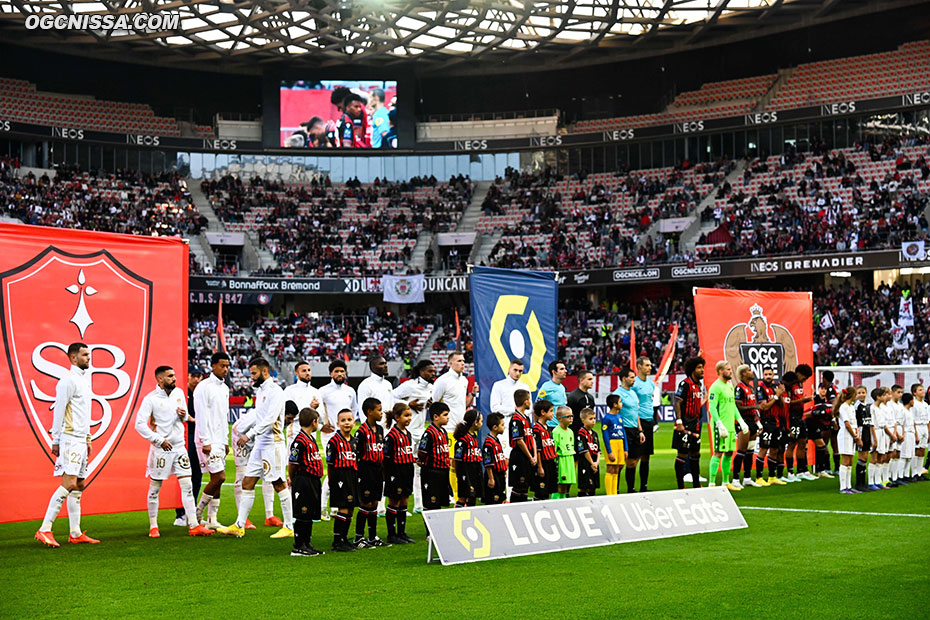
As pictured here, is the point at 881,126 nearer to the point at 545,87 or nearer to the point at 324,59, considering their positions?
the point at 545,87

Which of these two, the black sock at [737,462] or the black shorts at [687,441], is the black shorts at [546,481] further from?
the black sock at [737,462]

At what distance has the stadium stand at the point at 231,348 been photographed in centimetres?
4819

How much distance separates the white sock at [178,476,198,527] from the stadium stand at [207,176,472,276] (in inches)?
1731

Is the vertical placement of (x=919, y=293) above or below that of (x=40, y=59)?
below

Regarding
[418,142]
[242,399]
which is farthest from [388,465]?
[418,142]

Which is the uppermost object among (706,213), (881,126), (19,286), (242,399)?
(881,126)

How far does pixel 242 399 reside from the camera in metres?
44.0

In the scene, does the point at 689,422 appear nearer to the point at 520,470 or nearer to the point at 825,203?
the point at 520,470

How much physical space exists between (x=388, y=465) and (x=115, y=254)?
429cm

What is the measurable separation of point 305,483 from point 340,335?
148 feet

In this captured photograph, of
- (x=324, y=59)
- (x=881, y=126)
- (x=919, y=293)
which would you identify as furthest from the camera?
(x=324, y=59)

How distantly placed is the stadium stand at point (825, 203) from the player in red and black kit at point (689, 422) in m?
32.0

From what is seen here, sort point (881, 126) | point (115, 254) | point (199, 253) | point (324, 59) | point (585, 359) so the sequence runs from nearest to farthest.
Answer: point (115, 254), point (585, 359), point (881, 126), point (199, 253), point (324, 59)

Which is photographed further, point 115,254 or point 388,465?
point 115,254
